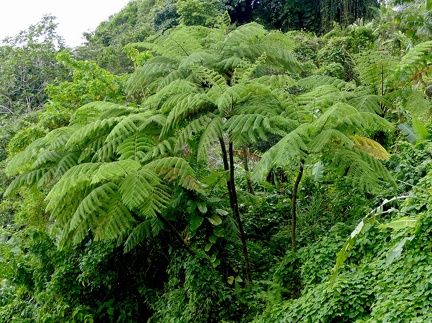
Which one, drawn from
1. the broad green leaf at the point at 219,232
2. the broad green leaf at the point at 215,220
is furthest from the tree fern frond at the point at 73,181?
the broad green leaf at the point at 219,232

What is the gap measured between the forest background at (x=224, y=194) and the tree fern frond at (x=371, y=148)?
15 mm

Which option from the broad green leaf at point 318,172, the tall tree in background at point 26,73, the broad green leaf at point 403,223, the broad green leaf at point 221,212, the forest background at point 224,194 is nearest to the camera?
the broad green leaf at point 403,223

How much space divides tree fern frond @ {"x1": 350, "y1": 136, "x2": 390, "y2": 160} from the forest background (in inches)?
0.6

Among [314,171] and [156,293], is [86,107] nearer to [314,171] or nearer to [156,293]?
[156,293]

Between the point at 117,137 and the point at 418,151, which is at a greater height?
the point at 117,137

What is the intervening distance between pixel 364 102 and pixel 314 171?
163 cm

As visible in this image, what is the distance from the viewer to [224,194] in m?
4.95

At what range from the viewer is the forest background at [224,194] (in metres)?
2.94

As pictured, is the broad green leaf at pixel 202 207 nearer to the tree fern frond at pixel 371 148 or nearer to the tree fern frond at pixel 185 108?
the tree fern frond at pixel 185 108

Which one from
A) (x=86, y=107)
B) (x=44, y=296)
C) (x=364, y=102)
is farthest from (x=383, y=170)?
(x=44, y=296)

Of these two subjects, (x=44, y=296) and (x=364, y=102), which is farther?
(x=44, y=296)

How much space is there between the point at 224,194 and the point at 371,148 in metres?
1.98

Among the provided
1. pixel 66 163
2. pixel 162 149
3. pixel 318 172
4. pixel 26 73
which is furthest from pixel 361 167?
pixel 26 73

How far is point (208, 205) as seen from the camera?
412 centimetres
